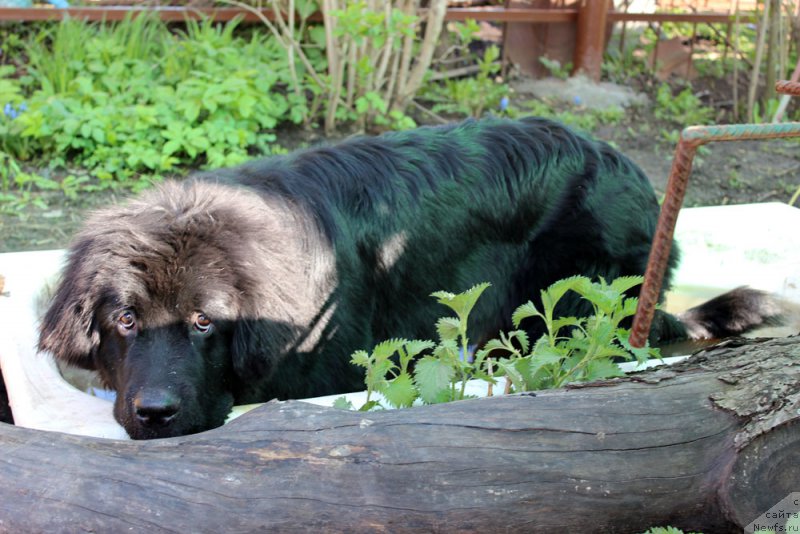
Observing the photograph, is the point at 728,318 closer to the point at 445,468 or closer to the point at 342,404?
the point at 342,404

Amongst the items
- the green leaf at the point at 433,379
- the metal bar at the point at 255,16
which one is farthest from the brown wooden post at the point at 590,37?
the green leaf at the point at 433,379

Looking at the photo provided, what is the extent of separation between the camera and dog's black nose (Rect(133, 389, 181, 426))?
2539 millimetres

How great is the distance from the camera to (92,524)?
177 cm

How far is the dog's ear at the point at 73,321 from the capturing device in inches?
111


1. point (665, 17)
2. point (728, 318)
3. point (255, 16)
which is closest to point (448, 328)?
point (728, 318)

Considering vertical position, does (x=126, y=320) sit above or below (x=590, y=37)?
below

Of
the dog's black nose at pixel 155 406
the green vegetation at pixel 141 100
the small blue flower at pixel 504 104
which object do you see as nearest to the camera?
the dog's black nose at pixel 155 406

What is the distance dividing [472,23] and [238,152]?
1.85m

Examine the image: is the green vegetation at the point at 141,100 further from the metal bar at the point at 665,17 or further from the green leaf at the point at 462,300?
the green leaf at the point at 462,300

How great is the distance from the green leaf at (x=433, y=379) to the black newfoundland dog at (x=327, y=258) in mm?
816

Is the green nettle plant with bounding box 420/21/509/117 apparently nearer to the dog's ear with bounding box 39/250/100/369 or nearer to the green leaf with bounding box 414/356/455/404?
the dog's ear with bounding box 39/250/100/369

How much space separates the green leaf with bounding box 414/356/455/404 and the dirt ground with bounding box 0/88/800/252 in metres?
3.44

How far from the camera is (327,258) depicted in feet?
10.4

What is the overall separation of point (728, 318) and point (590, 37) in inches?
173
